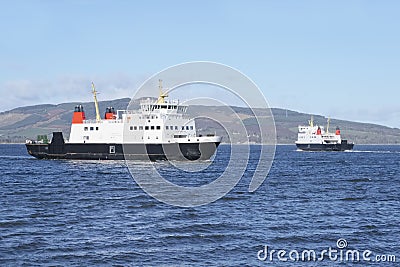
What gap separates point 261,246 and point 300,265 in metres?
2.83

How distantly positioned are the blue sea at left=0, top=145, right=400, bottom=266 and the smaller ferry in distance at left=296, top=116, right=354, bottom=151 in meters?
101

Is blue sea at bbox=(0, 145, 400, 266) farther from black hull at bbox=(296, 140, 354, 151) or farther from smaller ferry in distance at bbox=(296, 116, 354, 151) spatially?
smaller ferry in distance at bbox=(296, 116, 354, 151)

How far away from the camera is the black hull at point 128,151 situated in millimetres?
66688

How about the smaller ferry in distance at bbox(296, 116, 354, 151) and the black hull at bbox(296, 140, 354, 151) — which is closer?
the black hull at bbox(296, 140, 354, 151)

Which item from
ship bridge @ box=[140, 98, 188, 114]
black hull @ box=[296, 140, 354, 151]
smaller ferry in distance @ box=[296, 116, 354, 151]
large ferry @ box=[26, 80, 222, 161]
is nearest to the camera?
large ferry @ box=[26, 80, 222, 161]

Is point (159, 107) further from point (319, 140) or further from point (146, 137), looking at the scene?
point (319, 140)

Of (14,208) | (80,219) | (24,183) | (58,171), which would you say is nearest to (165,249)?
(80,219)

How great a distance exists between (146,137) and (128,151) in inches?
157

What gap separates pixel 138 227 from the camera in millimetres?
25203

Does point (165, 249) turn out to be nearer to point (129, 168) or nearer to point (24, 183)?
point (24, 183)

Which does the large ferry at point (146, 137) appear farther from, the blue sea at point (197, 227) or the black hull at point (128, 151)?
the blue sea at point (197, 227)

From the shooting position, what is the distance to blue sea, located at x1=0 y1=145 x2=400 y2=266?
20.0 meters

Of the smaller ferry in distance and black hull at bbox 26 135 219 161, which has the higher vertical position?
the smaller ferry in distance

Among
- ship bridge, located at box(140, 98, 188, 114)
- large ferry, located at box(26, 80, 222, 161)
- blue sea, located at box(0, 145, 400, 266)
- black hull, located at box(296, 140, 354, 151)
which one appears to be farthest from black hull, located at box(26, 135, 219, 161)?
black hull, located at box(296, 140, 354, 151)
